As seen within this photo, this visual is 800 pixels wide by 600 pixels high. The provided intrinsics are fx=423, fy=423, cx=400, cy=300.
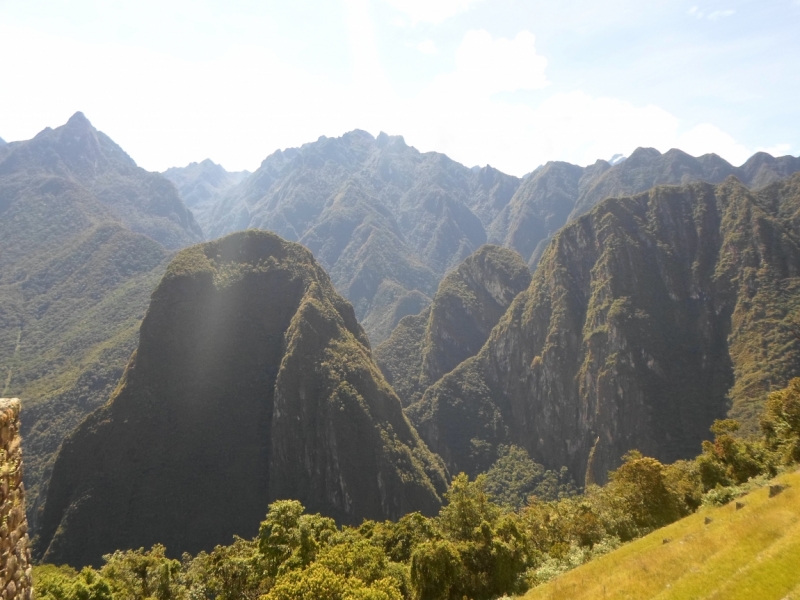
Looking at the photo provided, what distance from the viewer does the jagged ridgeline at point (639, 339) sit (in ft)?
378

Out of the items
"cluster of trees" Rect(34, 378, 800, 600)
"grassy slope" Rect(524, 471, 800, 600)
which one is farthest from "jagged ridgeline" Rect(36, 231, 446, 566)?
"grassy slope" Rect(524, 471, 800, 600)

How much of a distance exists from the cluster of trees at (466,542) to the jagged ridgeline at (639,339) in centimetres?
6524

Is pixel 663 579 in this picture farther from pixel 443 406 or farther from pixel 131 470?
pixel 443 406

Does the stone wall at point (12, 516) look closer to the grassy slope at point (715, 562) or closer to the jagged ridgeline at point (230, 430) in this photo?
the grassy slope at point (715, 562)

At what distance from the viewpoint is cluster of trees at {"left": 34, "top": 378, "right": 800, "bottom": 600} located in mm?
32281

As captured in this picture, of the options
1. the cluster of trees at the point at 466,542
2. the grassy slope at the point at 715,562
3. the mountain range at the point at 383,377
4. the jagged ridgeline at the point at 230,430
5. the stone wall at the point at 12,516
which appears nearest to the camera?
the stone wall at the point at 12,516

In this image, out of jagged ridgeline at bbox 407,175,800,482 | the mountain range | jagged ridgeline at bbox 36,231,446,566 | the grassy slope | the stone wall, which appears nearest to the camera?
the stone wall

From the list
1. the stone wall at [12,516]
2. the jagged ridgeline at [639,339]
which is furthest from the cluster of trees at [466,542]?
the jagged ridgeline at [639,339]

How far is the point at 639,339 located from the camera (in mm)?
128375

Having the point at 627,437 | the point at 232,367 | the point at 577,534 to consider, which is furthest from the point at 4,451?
the point at 627,437

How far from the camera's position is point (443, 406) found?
15912 cm

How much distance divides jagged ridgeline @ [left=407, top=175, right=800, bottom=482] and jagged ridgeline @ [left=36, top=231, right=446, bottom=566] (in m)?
45.4

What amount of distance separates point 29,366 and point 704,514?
636ft

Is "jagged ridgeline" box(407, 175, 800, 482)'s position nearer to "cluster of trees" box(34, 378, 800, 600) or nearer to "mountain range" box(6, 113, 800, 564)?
"mountain range" box(6, 113, 800, 564)
